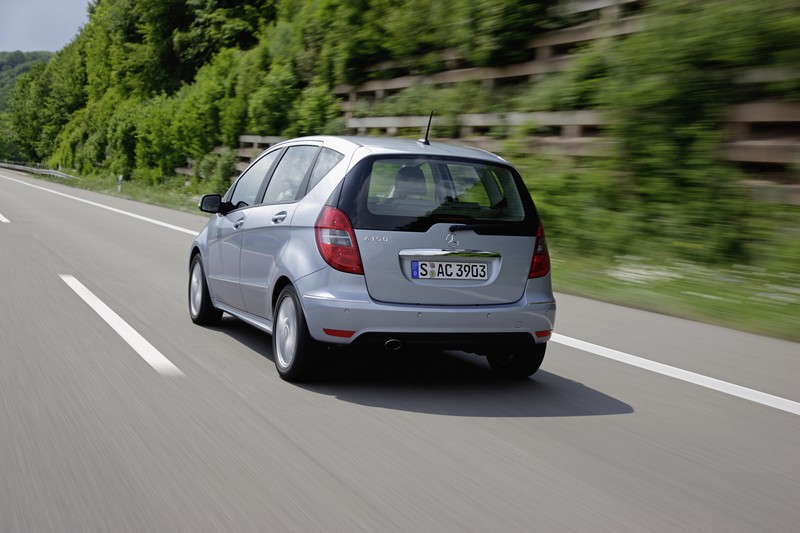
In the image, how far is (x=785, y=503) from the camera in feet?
13.3

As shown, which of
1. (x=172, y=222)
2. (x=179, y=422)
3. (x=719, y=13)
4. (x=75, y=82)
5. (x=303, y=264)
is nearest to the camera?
(x=179, y=422)

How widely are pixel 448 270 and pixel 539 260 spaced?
0.68m

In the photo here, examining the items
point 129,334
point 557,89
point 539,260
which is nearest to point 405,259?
point 539,260

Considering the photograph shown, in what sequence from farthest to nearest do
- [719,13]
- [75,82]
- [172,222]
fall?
[75,82]
[172,222]
[719,13]

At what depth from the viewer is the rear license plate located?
579 centimetres

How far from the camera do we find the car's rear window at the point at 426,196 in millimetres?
5832

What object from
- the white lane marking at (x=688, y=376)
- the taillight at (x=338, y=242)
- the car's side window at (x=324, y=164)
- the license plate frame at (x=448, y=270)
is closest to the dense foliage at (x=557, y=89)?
the white lane marking at (x=688, y=376)

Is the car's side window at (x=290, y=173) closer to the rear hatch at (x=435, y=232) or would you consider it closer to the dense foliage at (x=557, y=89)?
the rear hatch at (x=435, y=232)

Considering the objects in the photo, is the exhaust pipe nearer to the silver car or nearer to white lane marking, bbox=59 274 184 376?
the silver car

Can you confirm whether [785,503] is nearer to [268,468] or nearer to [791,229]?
[268,468]

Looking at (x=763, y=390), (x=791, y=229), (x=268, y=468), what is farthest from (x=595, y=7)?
(x=268, y=468)

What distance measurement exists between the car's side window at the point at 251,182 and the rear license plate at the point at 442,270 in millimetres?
1971

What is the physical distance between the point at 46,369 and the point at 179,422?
66.0 inches

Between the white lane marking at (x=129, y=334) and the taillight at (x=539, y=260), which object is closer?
the taillight at (x=539, y=260)
